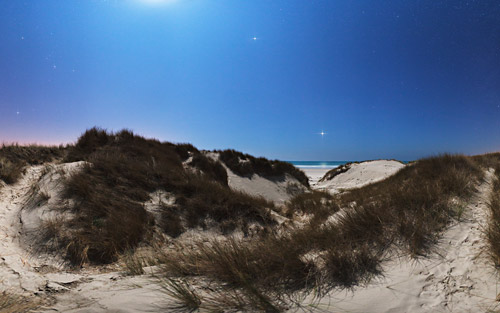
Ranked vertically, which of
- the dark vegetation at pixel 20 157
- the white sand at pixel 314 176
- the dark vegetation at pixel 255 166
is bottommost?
the white sand at pixel 314 176

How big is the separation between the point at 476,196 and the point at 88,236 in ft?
27.9

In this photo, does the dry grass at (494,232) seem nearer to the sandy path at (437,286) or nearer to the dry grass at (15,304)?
the sandy path at (437,286)

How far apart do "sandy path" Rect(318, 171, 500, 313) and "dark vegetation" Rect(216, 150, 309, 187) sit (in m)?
12.7

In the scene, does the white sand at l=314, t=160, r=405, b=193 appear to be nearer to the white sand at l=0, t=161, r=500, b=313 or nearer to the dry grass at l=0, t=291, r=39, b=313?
the white sand at l=0, t=161, r=500, b=313

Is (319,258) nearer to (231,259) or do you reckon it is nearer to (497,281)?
(231,259)

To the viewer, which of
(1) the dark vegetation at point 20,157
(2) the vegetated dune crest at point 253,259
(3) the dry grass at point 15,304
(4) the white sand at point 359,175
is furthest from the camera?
(4) the white sand at point 359,175

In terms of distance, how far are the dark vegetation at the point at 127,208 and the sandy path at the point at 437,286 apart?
4076 mm

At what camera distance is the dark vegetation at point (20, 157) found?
6.43 metres

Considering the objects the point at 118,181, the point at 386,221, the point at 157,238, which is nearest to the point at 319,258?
the point at 386,221

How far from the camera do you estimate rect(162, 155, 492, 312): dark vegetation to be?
2.44m

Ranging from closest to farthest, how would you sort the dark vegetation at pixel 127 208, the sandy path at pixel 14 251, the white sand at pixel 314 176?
the sandy path at pixel 14 251, the dark vegetation at pixel 127 208, the white sand at pixel 314 176

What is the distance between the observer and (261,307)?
2.08 m

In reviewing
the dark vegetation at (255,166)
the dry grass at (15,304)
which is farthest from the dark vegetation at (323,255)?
the dark vegetation at (255,166)

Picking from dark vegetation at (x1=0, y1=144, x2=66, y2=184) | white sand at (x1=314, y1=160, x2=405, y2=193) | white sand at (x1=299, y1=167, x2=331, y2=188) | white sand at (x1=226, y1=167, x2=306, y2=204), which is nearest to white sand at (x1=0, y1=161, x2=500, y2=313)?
dark vegetation at (x1=0, y1=144, x2=66, y2=184)
